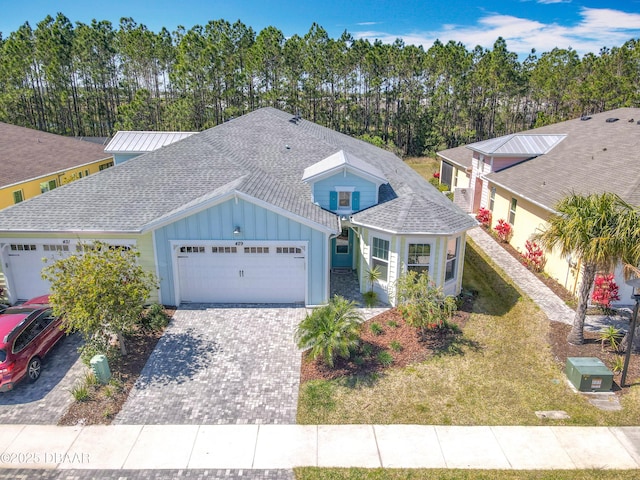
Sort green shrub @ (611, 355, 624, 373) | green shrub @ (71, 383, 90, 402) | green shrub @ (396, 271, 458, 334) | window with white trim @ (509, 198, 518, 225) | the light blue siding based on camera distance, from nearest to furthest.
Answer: green shrub @ (71, 383, 90, 402) → green shrub @ (611, 355, 624, 373) → green shrub @ (396, 271, 458, 334) → the light blue siding → window with white trim @ (509, 198, 518, 225)

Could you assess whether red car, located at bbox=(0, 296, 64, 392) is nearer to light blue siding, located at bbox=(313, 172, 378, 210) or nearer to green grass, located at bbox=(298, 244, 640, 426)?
green grass, located at bbox=(298, 244, 640, 426)

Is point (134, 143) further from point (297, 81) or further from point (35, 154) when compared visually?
point (297, 81)

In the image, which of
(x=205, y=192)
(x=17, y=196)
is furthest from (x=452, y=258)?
(x=17, y=196)

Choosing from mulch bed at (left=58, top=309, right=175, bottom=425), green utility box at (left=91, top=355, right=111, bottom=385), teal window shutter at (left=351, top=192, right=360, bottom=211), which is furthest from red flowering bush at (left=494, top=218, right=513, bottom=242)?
green utility box at (left=91, top=355, right=111, bottom=385)

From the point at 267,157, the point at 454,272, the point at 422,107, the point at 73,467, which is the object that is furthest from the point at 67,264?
the point at 422,107

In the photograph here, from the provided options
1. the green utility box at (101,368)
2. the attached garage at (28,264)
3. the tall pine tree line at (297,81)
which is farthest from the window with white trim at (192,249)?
the tall pine tree line at (297,81)

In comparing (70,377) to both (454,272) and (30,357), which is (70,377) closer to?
(30,357)

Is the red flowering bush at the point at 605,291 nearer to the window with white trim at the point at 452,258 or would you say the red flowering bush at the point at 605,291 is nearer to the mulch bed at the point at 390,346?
the mulch bed at the point at 390,346
